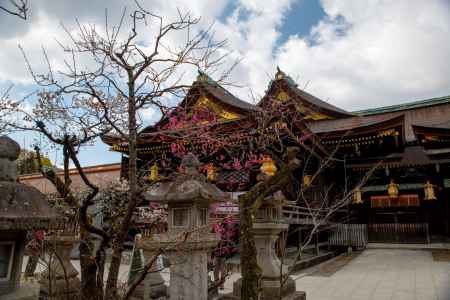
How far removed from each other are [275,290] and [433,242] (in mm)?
12311

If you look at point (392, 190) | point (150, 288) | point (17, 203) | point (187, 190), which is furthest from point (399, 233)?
point (17, 203)

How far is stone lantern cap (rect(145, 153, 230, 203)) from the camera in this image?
4562mm

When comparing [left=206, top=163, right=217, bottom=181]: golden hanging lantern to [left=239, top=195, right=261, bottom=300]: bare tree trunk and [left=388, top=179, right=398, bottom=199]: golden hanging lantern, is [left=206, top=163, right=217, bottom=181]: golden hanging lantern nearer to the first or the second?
[left=388, top=179, right=398, bottom=199]: golden hanging lantern

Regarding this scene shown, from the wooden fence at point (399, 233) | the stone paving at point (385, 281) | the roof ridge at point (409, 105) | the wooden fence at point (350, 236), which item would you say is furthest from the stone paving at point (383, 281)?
the roof ridge at point (409, 105)

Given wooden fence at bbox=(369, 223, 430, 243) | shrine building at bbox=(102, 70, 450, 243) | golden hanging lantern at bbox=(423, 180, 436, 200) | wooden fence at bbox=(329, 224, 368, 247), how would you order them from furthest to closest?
1. wooden fence at bbox=(369, 223, 430, 243)
2. golden hanging lantern at bbox=(423, 180, 436, 200)
3. wooden fence at bbox=(329, 224, 368, 247)
4. shrine building at bbox=(102, 70, 450, 243)

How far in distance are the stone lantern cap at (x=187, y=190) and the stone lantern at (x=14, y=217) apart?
2.10m

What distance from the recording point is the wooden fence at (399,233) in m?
14.2

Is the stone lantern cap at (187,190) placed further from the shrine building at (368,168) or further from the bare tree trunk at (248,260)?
the shrine building at (368,168)

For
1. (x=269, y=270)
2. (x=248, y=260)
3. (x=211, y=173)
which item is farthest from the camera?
(x=211, y=173)

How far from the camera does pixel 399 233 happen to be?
14539mm

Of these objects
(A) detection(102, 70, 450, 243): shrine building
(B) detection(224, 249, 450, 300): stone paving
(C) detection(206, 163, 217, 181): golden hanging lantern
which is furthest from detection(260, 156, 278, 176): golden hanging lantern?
(B) detection(224, 249, 450, 300): stone paving

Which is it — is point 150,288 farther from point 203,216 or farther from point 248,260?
point 248,260

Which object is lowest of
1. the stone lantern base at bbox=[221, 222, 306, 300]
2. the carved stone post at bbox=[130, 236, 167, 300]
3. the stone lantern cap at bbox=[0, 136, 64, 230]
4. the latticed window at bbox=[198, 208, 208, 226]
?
the carved stone post at bbox=[130, 236, 167, 300]

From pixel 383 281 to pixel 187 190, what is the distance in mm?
5981
